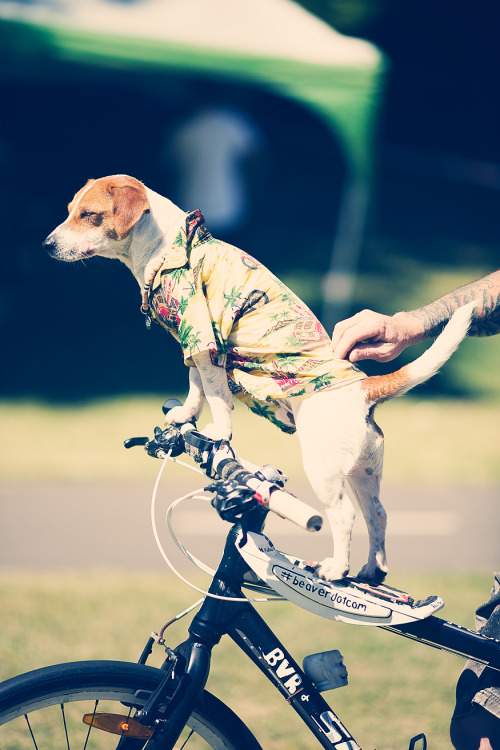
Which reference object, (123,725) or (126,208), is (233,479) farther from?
(126,208)

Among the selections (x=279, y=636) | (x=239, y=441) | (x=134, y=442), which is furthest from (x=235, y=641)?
(x=239, y=441)

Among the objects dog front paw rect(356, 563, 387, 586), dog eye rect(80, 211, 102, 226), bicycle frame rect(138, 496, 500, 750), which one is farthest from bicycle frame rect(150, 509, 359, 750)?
dog eye rect(80, 211, 102, 226)

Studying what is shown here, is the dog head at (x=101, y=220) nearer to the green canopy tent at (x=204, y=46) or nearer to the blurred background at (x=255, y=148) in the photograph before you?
the blurred background at (x=255, y=148)

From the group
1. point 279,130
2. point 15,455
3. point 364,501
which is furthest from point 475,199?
point 364,501

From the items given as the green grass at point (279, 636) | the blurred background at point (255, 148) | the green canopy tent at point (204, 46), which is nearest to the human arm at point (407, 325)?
the blurred background at point (255, 148)

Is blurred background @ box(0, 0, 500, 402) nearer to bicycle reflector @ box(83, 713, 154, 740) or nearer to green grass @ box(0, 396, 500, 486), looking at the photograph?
green grass @ box(0, 396, 500, 486)

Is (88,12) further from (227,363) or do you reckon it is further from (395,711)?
(395,711)

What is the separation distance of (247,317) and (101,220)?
42 cm

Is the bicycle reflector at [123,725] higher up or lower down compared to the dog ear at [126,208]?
lower down

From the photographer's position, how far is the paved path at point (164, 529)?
16.2ft

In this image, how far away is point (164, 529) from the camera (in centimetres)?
533

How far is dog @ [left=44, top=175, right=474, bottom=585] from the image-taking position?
1.74 meters

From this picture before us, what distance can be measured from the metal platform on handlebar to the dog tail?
0.42 meters

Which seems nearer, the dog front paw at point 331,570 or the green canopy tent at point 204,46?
the dog front paw at point 331,570
